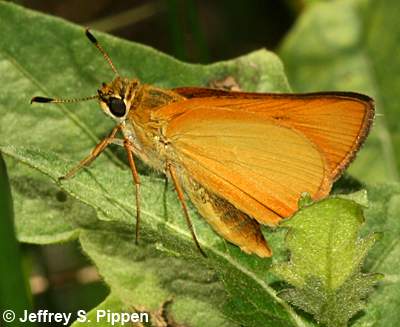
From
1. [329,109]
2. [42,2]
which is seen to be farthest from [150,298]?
[42,2]

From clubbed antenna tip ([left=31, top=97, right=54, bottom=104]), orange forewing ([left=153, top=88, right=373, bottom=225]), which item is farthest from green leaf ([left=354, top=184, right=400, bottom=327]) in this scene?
clubbed antenna tip ([left=31, top=97, right=54, bottom=104])

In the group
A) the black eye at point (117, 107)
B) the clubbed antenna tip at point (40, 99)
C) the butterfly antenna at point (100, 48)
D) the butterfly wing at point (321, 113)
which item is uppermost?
the butterfly antenna at point (100, 48)

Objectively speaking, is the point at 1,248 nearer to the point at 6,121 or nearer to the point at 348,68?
the point at 6,121

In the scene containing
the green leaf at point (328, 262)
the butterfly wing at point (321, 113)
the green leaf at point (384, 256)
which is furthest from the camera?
the butterfly wing at point (321, 113)

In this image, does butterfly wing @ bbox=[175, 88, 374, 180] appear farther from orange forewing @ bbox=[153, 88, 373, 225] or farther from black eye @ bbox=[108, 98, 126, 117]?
black eye @ bbox=[108, 98, 126, 117]

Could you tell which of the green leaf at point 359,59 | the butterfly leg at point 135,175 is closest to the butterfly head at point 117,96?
the butterfly leg at point 135,175

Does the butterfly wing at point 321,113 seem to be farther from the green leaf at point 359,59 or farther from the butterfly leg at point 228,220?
the green leaf at point 359,59
